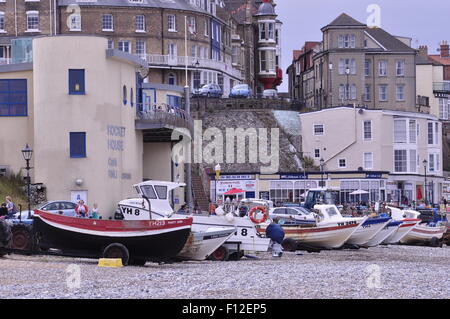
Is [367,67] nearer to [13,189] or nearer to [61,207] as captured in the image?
[13,189]

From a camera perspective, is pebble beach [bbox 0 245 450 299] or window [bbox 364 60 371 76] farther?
window [bbox 364 60 371 76]

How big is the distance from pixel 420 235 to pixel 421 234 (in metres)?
0.08

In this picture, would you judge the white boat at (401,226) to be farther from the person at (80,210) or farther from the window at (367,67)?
the window at (367,67)

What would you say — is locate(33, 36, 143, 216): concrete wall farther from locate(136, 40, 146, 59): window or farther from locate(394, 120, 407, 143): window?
locate(394, 120, 407, 143): window

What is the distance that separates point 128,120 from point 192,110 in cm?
4058

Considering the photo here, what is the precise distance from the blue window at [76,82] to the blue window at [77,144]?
193 centimetres

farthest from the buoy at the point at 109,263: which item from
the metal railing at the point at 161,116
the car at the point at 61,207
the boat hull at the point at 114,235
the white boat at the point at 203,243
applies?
the metal railing at the point at 161,116

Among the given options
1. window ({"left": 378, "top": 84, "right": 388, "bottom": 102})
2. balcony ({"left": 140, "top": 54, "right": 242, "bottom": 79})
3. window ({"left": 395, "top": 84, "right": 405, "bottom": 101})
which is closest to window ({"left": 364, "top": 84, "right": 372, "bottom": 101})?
window ({"left": 378, "top": 84, "right": 388, "bottom": 102})

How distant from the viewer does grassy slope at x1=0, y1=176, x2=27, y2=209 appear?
53875mm

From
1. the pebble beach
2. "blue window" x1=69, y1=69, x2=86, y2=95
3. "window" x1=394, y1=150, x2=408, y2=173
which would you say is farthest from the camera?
"window" x1=394, y1=150, x2=408, y2=173

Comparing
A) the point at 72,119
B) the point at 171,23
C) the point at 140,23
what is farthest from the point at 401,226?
the point at 171,23

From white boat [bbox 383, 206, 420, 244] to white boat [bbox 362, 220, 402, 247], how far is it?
2.68 ft

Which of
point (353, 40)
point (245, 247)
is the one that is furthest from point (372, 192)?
point (245, 247)
